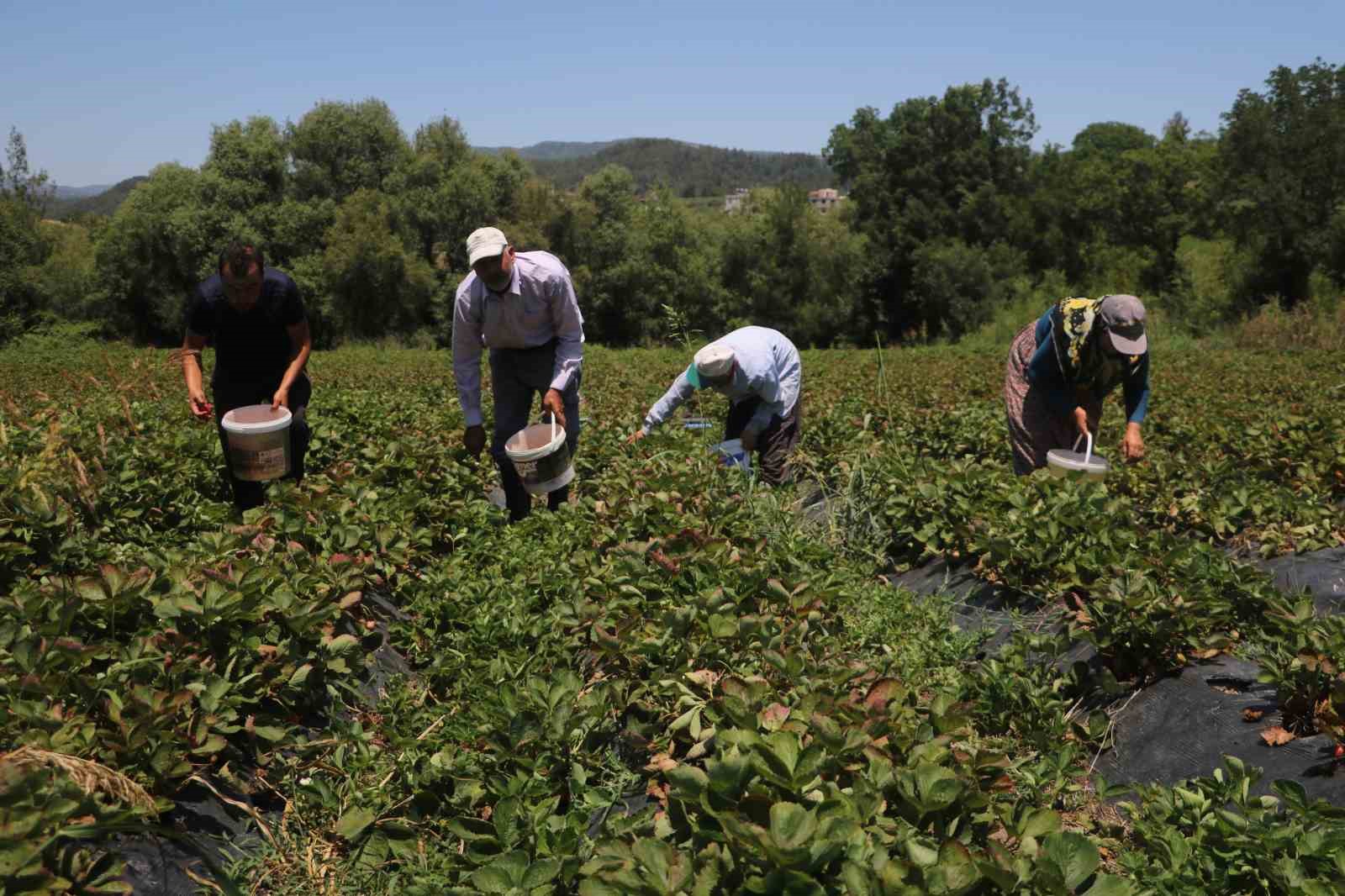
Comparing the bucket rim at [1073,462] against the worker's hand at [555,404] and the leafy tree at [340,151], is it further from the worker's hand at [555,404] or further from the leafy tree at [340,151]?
the leafy tree at [340,151]

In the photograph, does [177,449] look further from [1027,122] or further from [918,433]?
[1027,122]

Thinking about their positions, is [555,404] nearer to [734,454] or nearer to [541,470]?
[541,470]

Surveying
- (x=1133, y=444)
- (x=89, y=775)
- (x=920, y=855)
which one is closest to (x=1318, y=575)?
(x=1133, y=444)

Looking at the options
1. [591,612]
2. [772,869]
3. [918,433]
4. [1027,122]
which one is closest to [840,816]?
[772,869]

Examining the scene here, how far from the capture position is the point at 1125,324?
448cm

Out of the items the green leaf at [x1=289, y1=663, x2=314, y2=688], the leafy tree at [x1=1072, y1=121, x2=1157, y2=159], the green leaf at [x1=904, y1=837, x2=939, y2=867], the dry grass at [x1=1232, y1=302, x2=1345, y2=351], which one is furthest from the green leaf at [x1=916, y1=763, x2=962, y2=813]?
the leafy tree at [x1=1072, y1=121, x2=1157, y2=159]

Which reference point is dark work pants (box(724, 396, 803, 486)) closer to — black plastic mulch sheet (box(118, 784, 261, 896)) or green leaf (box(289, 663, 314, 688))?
green leaf (box(289, 663, 314, 688))

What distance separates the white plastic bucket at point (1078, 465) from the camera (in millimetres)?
4473

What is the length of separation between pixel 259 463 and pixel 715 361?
92.9 inches

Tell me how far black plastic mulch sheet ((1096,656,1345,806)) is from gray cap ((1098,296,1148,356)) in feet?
5.32

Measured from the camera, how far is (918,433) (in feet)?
26.6

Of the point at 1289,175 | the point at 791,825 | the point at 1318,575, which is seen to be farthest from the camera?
the point at 1289,175

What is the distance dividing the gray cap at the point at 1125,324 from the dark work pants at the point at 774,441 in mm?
1956

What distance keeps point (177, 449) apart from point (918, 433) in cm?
540
